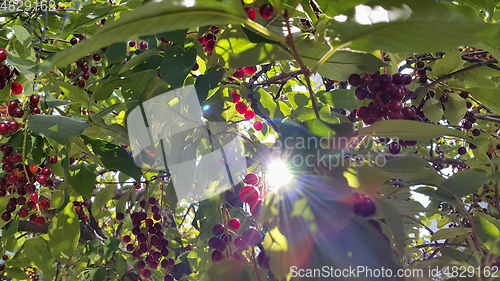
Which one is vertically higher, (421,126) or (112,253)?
(421,126)

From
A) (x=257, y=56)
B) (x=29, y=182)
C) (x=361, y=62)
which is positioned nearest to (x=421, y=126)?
(x=361, y=62)

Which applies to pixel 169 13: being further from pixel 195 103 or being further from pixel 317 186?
pixel 195 103

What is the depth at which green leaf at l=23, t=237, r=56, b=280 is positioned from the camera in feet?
5.78

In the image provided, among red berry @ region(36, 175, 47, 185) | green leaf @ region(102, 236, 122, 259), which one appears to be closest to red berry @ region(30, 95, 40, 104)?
red berry @ region(36, 175, 47, 185)

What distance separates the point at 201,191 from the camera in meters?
1.49

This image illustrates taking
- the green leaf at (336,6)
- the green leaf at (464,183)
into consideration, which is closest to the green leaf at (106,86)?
the green leaf at (336,6)

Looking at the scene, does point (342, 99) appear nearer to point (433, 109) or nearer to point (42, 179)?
point (433, 109)

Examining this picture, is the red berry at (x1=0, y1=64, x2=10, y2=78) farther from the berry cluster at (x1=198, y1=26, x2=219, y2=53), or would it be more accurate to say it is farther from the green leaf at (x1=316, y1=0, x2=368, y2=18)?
the green leaf at (x1=316, y1=0, x2=368, y2=18)

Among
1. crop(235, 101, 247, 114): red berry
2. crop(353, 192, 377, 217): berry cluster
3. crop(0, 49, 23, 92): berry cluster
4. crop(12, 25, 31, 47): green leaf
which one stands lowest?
crop(353, 192, 377, 217): berry cluster

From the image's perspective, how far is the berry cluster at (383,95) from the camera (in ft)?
Answer: 2.75

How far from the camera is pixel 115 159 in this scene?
1.21 m

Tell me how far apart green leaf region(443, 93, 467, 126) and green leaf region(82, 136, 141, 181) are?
4.72ft

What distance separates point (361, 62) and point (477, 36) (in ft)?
1.07

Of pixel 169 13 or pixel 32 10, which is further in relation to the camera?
pixel 32 10
